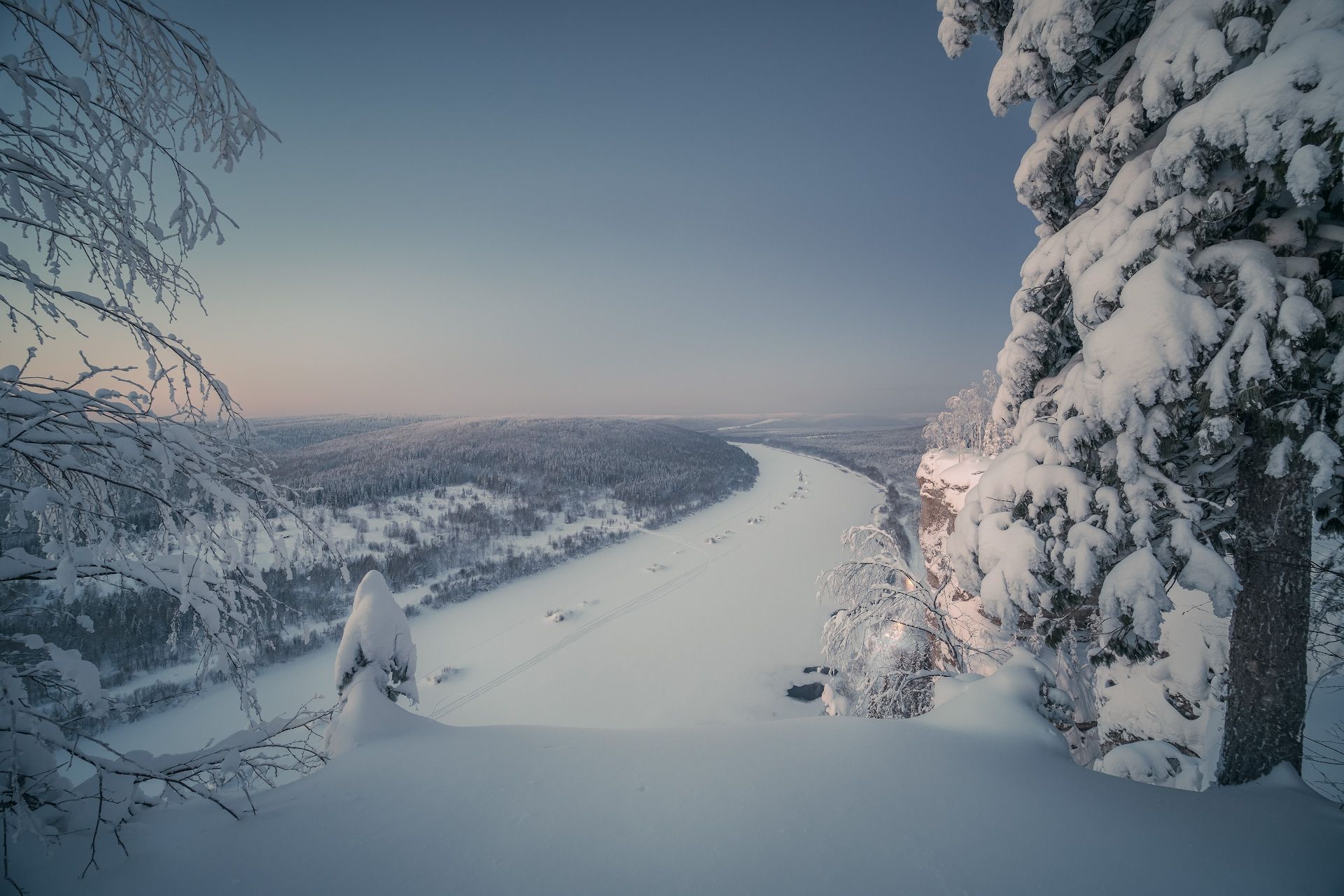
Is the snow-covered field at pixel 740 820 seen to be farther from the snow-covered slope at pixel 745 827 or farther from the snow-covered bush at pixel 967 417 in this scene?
the snow-covered bush at pixel 967 417

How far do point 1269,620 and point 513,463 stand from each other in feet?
177

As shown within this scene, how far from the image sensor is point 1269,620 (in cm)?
330

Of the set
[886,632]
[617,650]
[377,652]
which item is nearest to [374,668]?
[377,652]

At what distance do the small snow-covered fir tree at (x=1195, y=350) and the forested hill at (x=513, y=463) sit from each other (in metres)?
37.1

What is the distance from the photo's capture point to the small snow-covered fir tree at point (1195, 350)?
2.79 metres

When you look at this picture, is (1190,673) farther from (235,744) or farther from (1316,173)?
(235,744)

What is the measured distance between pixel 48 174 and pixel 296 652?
21.4 meters

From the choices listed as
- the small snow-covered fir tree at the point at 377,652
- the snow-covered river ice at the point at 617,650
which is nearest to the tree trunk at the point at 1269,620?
the small snow-covered fir tree at the point at 377,652

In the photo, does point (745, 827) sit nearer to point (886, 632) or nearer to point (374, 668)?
point (374, 668)

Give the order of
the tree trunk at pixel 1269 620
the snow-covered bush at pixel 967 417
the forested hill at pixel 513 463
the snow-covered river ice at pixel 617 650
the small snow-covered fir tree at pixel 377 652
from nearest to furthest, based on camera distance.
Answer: the tree trunk at pixel 1269 620, the small snow-covered fir tree at pixel 377 652, the snow-covered river ice at pixel 617 650, the snow-covered bush at pixel 967 417, the forested hill at pixel 513 463

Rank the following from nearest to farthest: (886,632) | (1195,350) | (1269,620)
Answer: (1195,350), (1269,620), (886,632)

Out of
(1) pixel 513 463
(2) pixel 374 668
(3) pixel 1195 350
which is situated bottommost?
(1) pixel 513 463

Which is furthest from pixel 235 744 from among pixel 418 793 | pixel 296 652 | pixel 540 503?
pixel 540 503

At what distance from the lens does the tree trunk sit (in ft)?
10.5
